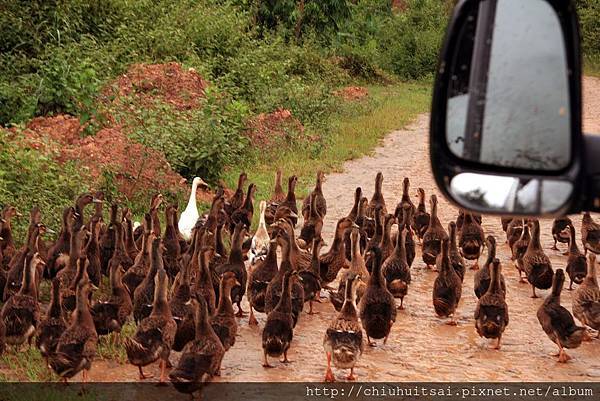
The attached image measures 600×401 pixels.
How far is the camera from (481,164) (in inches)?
70.2

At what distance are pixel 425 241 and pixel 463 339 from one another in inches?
86.0

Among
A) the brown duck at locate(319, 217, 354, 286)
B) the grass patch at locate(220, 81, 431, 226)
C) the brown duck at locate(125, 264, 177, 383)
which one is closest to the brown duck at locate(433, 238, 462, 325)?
the brown duck at locate(319, 217, 354, 286)

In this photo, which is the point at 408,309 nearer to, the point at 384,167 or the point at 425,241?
the point at 425,241

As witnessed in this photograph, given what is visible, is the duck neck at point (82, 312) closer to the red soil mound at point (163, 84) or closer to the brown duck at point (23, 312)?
the brown duck at point (23, 312)

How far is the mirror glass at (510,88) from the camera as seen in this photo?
173cm

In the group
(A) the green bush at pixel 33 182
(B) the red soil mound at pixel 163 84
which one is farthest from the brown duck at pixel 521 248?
(B) the red soil mound at pixel 163 84

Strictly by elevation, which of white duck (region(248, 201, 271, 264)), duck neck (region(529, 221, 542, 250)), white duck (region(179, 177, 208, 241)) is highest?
duck neck (region(529, 221, 542, 250))

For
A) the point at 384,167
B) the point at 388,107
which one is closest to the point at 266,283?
the point at 384,167

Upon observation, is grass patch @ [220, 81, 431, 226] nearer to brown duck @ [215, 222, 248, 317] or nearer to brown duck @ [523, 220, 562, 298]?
brown duck @ [215, 222, 248, 317]

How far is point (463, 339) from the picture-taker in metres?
8.18

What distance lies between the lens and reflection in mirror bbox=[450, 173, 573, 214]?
1729 millimetres

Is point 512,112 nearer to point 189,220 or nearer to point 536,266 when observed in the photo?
point 536,266

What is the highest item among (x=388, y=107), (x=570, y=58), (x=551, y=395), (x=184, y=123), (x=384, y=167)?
(x=570, y=58)

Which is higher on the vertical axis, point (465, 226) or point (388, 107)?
point (465, 226)
